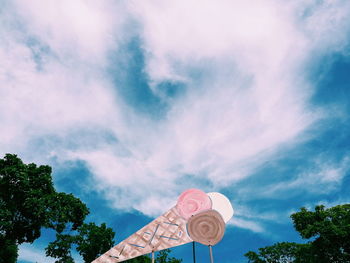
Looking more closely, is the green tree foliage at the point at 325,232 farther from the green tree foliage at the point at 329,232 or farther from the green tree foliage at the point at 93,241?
the green tree foliage at the point at 93,241

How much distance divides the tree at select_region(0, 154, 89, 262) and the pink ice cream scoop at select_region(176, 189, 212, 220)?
53.0ft

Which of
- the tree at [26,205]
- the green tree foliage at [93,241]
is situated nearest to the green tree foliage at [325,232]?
the green tree foliage at [93,241]

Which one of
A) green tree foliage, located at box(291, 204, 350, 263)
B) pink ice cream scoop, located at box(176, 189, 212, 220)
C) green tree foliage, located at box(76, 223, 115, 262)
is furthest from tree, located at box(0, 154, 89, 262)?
green tree foliage, located at box(291, 204, 350, 263)

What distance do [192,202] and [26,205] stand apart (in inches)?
672

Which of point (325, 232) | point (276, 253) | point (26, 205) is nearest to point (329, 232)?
point (325, 232)

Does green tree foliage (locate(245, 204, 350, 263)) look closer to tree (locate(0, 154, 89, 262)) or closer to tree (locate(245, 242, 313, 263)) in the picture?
tree (locate(245, 242, 313, 263))

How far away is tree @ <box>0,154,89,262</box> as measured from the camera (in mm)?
20141

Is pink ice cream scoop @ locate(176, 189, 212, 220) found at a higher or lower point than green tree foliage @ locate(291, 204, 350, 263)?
lower

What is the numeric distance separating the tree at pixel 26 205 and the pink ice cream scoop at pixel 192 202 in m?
16.2

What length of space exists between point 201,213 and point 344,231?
18.4 meters

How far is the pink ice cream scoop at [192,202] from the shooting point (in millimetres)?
7980

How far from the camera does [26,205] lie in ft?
67.9

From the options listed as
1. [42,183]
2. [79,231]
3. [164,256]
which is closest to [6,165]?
[42,183]

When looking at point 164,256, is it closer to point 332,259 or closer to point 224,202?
point 332,259
